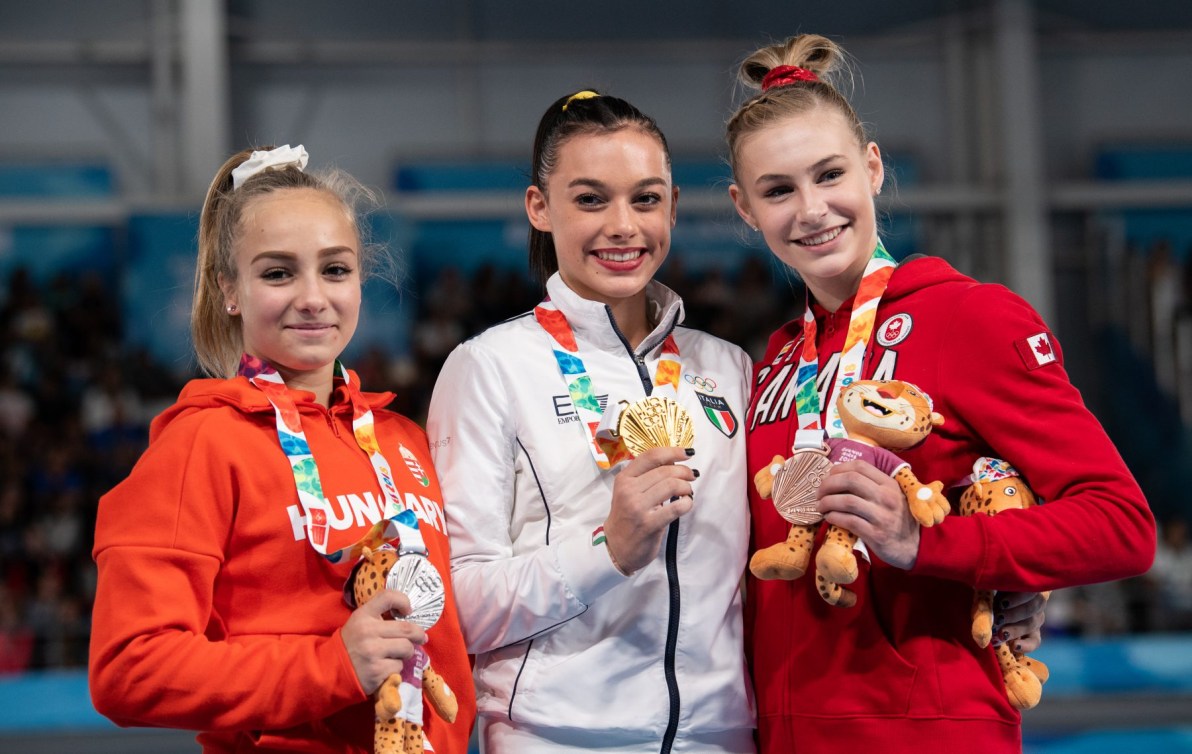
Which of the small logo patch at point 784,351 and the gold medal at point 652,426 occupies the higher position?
the small logo patch at point 784,351

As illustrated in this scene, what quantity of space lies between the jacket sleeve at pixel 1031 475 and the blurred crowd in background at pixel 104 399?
21.6 ft

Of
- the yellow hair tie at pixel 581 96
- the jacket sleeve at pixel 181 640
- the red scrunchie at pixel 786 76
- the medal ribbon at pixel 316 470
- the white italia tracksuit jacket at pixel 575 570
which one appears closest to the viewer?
the jacket sleeve at pixel 181 640

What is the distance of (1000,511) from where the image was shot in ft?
6.25

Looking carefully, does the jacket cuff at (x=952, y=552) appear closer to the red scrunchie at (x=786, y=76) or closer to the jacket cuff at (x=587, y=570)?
the jacket cuff at (x=587, y=570)

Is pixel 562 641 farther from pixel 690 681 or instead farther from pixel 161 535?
pixel 161 535

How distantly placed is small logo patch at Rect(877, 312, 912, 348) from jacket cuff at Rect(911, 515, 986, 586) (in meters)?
0.38

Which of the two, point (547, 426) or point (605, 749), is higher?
point (547, 426)

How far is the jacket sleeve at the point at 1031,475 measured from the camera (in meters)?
1.85

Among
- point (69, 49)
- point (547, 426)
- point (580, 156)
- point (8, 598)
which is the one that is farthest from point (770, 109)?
point (69, 49)

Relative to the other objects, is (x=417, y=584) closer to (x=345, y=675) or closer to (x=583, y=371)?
(x=345, y=675)

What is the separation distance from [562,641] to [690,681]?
0.24 m

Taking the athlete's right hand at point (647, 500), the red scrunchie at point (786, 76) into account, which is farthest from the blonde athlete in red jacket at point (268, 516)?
the red scrunchie at point (786, 76)

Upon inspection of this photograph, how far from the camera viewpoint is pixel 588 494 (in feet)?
7.30

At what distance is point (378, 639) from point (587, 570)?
0.40 meters
